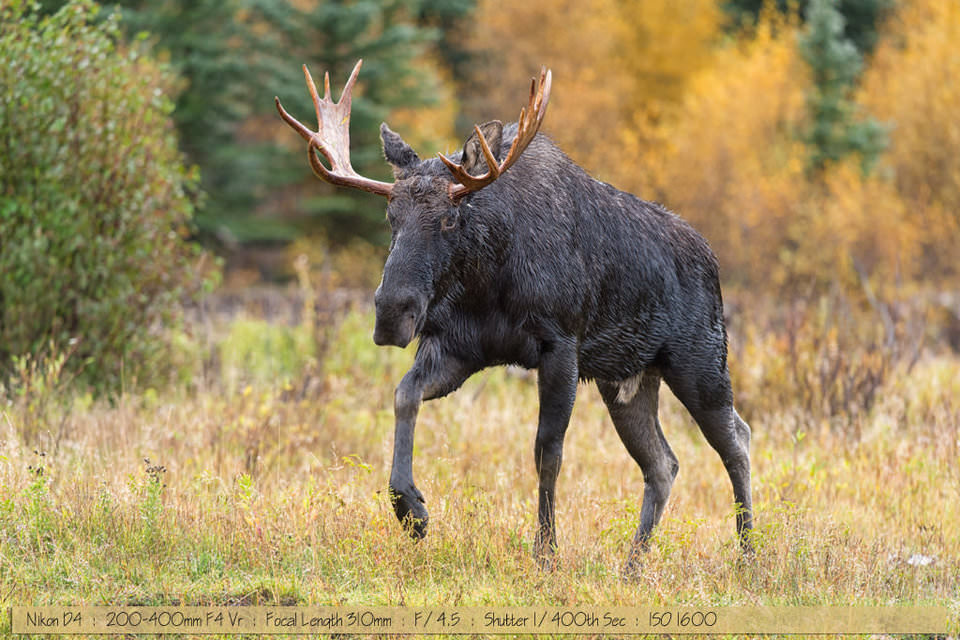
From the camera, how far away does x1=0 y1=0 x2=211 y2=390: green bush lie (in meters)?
9.02

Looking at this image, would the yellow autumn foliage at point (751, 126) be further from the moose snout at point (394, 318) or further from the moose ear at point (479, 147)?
the moose snout at point (394, 318)

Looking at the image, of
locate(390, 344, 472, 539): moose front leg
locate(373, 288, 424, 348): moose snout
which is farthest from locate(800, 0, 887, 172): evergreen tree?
locate(373, 288, 424, 348): moose snout

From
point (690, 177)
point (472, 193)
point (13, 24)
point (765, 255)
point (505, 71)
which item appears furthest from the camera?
point (505, 71)

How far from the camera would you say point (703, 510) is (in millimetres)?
7332

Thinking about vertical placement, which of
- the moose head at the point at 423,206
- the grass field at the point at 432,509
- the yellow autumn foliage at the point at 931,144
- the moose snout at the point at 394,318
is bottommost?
the grass field at the point at 432,509

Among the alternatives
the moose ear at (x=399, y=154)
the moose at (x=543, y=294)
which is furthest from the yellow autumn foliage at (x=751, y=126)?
the moose ear at (x=399, y=154)

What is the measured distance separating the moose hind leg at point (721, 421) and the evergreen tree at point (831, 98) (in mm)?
24850

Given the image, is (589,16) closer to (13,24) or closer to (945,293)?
(945,293)

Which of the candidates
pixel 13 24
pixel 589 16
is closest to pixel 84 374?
pixel 13 24

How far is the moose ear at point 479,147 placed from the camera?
17.3ft

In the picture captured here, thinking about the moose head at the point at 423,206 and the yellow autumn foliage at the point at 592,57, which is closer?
the moose head at the point at 423,206

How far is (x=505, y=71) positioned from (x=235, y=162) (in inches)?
437

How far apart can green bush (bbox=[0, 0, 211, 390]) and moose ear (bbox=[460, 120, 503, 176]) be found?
443 centimetres

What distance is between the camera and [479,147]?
5309 mm
